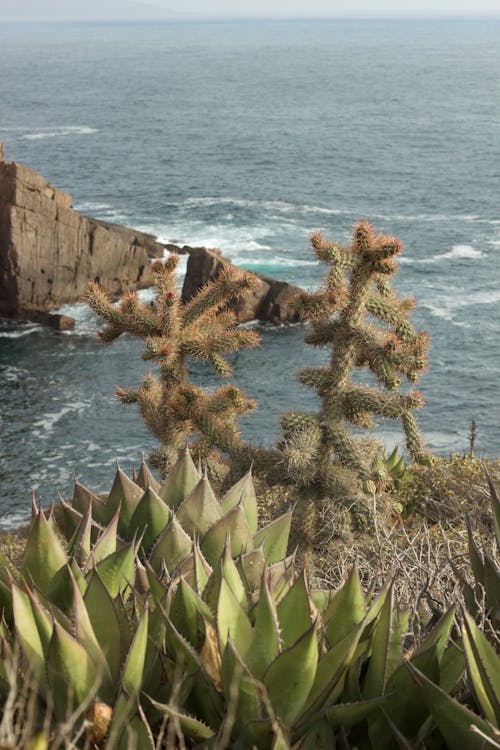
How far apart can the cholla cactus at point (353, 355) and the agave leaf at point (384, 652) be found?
390 inches

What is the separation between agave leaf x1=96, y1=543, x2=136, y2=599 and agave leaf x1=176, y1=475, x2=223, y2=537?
2.25ft

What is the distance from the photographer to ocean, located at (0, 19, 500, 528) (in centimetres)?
3200

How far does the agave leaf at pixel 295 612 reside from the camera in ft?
11.3

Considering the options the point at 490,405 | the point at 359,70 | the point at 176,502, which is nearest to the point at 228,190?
the point at 490,405

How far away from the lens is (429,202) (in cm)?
6562

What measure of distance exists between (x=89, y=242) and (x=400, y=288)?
14498 millimetres

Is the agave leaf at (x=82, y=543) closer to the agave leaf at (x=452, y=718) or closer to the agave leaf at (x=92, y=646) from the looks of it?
the agave leaf at (x=92, y=646)

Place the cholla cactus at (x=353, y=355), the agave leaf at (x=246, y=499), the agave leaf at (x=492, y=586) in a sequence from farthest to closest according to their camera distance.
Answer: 1. the cholla cactus at (x=353, y=355)
2. the agave leaf at (x=246, y=499)
3. the agave leaf at (x=492, y=586)

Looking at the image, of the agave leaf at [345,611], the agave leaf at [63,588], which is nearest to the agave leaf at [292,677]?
the agave leaf at [345,611]

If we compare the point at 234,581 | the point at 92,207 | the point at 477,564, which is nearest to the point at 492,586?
the point at 477,564

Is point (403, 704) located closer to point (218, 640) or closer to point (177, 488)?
point (218, 640)

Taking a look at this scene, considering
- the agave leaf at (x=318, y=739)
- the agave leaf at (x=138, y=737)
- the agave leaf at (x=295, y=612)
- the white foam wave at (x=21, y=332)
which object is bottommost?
the white foam wave at (x=21, y=332)

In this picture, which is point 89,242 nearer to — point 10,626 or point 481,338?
point 481,338

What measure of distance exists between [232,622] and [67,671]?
59 cm
